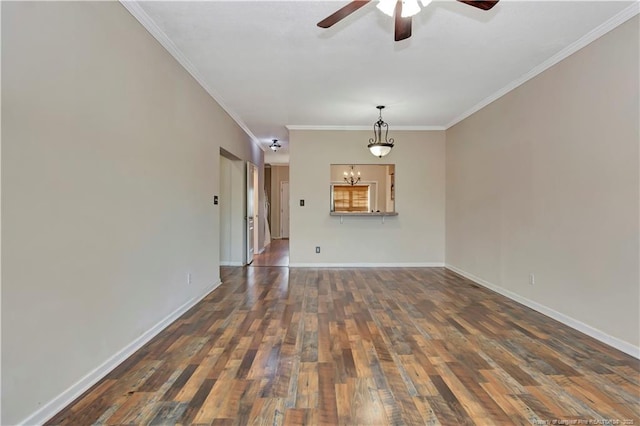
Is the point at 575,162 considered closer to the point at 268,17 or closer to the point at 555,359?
the point at 555,359

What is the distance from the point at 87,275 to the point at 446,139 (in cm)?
573

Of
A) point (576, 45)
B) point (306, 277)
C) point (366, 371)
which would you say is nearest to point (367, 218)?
point (306, 277)

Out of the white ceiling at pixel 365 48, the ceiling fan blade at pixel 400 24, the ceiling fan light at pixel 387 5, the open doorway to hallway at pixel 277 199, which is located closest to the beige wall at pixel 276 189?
the open doorway to hallway at pixel 277 199

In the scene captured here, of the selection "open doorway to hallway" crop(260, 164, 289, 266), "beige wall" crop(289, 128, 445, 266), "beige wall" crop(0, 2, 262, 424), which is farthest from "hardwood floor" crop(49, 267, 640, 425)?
"open doorway to hallway" crop(260, 164, 289, 266)

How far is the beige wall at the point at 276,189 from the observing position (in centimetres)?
1115

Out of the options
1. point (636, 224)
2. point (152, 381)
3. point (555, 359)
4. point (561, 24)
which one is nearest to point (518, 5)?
point (561, 24)

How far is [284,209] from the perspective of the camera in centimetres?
1128

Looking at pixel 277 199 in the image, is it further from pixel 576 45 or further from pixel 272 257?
pixel 576 45

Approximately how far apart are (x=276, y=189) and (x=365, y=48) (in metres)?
8.41

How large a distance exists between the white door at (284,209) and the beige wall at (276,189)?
12cm

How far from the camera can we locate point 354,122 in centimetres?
559

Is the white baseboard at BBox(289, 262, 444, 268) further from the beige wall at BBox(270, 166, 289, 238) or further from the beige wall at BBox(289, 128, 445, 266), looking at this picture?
the beige wall at BBox(270, 166, 289, 238)

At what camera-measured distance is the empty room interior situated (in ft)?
5.44

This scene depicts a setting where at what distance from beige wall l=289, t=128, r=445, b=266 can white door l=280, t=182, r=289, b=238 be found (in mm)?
5302
